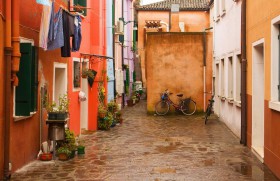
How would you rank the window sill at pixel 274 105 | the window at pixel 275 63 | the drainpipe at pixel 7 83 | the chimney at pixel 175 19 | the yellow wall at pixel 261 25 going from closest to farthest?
the drainpipe at pixel 7 83 → the window sill at pixel 274 105 → the window at pixel 275 63 → the yellow wall at pixel 261 25 → the chimney at pixel 175 19

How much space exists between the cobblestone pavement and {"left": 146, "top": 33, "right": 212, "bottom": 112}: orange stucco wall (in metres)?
7.04

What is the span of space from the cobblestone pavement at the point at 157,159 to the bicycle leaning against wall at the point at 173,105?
633cm

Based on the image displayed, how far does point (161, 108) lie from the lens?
23484 mm

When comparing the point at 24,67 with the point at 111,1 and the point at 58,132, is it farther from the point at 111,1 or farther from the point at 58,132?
the point at 111,1

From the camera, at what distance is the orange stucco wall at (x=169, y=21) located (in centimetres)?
3988

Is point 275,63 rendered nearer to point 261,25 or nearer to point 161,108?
point 261,25

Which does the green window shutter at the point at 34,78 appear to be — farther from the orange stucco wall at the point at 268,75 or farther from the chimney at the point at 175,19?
the chimney at the point at 175,19

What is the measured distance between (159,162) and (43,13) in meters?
4.32

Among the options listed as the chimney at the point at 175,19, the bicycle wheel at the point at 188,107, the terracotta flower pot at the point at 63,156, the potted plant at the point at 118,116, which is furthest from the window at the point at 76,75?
the chimney at the point at 175,19

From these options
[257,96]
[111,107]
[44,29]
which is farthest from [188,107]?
[44,29]

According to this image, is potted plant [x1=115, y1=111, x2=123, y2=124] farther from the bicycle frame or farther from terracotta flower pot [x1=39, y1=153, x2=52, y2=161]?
terracotta flower pot [x1=39, y1=153, x2=52, y2=161]

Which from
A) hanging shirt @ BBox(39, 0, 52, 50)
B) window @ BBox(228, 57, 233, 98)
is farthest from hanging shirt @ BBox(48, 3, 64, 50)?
window @ BBox(228, 57, 233, 98)

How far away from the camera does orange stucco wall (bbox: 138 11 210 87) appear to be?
39.9 m

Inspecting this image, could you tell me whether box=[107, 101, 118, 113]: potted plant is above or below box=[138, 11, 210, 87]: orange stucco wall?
below
